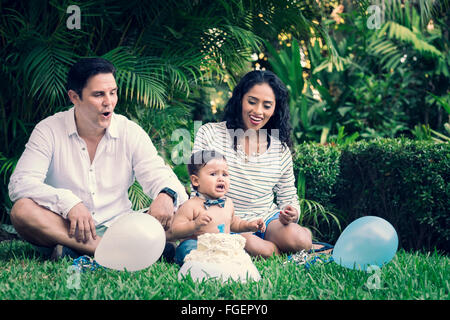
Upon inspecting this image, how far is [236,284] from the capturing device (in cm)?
235

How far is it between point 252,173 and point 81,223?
4.06 ft

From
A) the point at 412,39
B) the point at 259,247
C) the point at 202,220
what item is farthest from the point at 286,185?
the point at 412,39

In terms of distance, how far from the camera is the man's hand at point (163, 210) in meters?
2.98

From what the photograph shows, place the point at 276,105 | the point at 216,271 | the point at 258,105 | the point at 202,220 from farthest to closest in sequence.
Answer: the point at 276,105, the point at 258,105, the point at 202,220, the point at 216,271

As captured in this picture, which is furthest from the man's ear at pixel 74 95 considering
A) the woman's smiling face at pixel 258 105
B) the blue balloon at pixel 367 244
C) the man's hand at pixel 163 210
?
the blue balloon at pixel 367 244

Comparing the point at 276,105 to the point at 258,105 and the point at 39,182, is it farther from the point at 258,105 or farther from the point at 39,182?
the point at 39,182

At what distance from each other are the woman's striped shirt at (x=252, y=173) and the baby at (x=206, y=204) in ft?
1.20

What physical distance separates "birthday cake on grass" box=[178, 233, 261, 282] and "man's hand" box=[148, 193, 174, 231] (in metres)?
0.43

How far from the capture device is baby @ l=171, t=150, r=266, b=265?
2986 millimetres

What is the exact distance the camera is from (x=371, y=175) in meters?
4.62

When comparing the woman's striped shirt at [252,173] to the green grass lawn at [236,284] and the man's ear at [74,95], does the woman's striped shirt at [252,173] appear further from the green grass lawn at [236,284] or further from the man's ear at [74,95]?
the man's ear at [74,95]

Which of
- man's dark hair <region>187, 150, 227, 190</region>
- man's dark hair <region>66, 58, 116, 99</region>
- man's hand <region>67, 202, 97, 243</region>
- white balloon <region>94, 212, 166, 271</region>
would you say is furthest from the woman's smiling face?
man's hand <region>67, 202, 97, 243</region>
